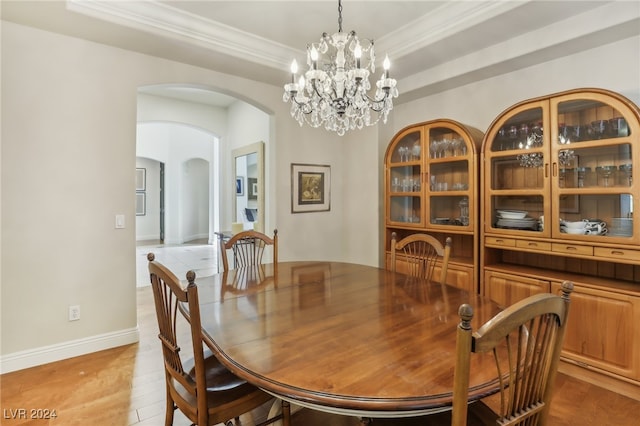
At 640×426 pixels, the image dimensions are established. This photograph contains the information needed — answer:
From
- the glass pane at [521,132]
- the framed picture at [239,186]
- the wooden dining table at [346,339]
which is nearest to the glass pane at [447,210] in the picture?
the glass pane at [521,132]

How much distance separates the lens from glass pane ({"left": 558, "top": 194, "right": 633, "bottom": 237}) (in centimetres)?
227

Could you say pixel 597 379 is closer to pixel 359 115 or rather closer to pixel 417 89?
pixel 359 115

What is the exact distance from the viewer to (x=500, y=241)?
9.35 ft

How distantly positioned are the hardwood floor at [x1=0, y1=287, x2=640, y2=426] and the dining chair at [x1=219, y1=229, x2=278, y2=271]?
39.9 inches

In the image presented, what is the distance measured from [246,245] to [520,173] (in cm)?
247

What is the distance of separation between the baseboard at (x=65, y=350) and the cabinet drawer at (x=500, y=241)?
3309 mm

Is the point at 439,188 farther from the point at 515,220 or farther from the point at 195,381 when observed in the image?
the point at 195,381

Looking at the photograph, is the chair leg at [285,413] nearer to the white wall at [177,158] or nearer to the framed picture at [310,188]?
the framed picture at [310,188]

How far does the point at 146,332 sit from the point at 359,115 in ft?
9.46

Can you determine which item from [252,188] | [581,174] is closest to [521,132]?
[581,174]

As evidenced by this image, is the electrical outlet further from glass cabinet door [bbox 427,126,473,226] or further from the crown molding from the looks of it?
the crown molding

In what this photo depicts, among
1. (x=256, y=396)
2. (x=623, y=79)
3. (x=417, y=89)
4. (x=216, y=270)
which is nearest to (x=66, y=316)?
(x=256, y=396)

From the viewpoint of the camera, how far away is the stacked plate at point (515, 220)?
8.95ft

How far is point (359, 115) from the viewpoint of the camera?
7.55 feet
